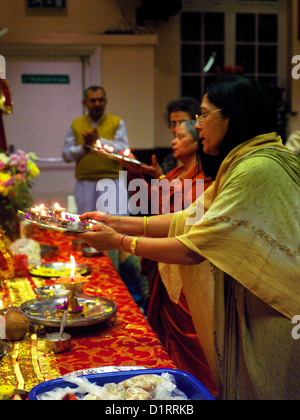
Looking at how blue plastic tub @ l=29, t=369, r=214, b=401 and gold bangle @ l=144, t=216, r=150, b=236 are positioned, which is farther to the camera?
gold bangle @ l=144, t=216, r=150, b=236

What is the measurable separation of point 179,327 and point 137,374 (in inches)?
48.5

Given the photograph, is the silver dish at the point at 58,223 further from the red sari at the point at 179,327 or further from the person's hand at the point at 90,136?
the person's hand at the point at 90,136

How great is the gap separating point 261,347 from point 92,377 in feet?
2.22

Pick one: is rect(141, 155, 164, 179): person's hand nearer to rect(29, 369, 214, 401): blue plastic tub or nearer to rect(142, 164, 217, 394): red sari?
rect(142, 164, 217, 394): red sari

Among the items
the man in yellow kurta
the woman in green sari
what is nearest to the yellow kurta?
the woman in green sari

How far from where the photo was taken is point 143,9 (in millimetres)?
6145

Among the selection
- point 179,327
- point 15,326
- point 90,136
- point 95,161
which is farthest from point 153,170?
point 95,161

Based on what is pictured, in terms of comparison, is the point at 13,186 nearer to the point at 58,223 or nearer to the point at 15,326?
the point at 58,223

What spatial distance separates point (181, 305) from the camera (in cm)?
247

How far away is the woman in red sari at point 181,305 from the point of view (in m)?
2.38

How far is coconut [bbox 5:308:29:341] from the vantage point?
162cm

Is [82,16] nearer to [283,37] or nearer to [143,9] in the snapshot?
[143,9]

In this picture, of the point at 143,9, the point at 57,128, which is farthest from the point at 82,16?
the point at 57,128

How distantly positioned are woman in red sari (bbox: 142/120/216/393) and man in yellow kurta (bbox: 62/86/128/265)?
2.20 metres
